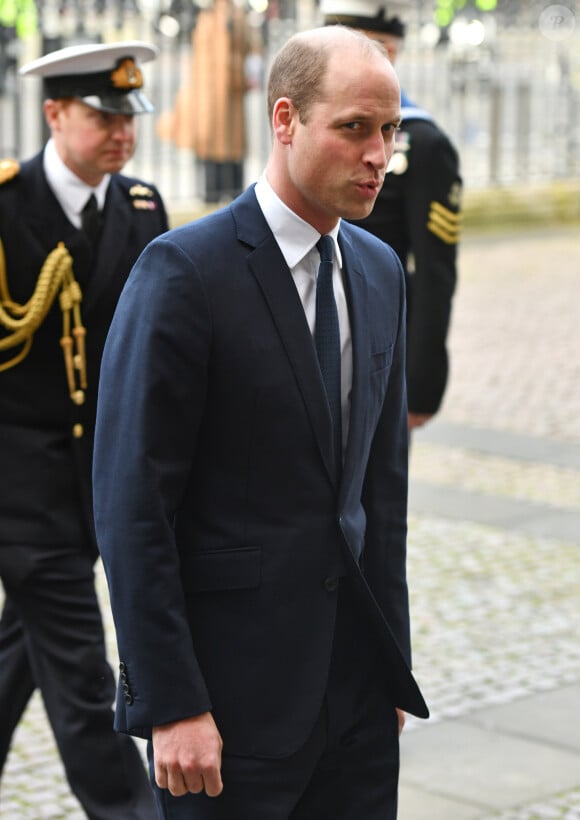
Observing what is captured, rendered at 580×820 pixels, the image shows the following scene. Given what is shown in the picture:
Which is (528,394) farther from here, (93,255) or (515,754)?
(93,255)

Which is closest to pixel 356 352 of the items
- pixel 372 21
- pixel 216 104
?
pixel 372 21

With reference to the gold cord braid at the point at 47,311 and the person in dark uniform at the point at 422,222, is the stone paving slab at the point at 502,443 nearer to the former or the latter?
the person in dark uniform at the point at 422,222

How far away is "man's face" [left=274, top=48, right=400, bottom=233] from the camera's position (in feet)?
8.04

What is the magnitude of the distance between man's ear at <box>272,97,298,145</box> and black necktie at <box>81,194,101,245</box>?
1485 millimetres

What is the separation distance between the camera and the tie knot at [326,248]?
261 cm

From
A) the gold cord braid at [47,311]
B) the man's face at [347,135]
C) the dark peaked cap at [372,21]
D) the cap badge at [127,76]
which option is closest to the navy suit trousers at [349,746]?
the man's face at [347,135]

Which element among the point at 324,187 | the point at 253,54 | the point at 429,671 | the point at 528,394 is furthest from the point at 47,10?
the point at 324,187

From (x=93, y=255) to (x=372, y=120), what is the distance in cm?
156

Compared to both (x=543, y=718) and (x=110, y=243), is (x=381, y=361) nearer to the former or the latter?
(x=110, y=243)

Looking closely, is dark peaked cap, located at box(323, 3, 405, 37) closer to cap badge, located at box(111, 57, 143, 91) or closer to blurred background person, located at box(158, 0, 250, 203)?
cap badge, located at box(111, 57, 143, 91)

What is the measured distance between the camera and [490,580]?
6434 millimetres

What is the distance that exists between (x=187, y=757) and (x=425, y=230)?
2564 mm

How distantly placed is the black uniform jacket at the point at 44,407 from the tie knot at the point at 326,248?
1310 mm

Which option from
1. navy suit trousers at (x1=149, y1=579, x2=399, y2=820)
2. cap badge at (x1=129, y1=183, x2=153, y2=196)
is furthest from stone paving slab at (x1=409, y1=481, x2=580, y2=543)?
navy suit trousers at (x1=149, y1=579, x2=399, y2=820)
